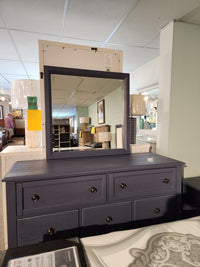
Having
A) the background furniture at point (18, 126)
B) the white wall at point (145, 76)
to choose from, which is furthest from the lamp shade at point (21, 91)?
the background furniture at point (18, 126)

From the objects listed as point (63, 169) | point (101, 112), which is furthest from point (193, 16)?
point (63, 169)

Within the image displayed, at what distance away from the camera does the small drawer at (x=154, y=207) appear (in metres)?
1.30

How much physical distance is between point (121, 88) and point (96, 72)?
0.32 meters

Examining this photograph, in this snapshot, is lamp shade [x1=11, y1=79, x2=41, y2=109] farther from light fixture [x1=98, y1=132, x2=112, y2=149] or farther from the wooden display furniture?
light fixture [x1=98, y1=132, x2=112, y2=149]

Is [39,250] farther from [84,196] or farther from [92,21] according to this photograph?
[92,21]

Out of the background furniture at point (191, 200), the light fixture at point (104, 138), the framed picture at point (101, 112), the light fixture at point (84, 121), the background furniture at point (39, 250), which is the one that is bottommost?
the background furniture at point (191, 200)

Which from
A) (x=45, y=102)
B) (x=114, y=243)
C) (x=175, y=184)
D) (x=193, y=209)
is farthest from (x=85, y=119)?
(x=193, y=209)

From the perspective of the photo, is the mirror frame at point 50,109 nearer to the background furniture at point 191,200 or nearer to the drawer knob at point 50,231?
the drawer knob at point 50,231

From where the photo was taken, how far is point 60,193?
1.12 meters

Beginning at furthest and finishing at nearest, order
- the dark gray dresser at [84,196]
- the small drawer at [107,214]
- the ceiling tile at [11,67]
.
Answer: the ceiling tile at [11,67] < the small drawer at [107,214] < the dark gray dresser at [84,196]

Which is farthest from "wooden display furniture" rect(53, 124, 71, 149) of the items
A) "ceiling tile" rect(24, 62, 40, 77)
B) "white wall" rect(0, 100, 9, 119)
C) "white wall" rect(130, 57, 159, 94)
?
"white wall" rect(0, 100, 9, 119)

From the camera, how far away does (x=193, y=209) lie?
5.97ft

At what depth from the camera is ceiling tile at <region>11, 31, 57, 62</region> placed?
2217mm

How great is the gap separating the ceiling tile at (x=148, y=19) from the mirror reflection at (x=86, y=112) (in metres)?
0.80
